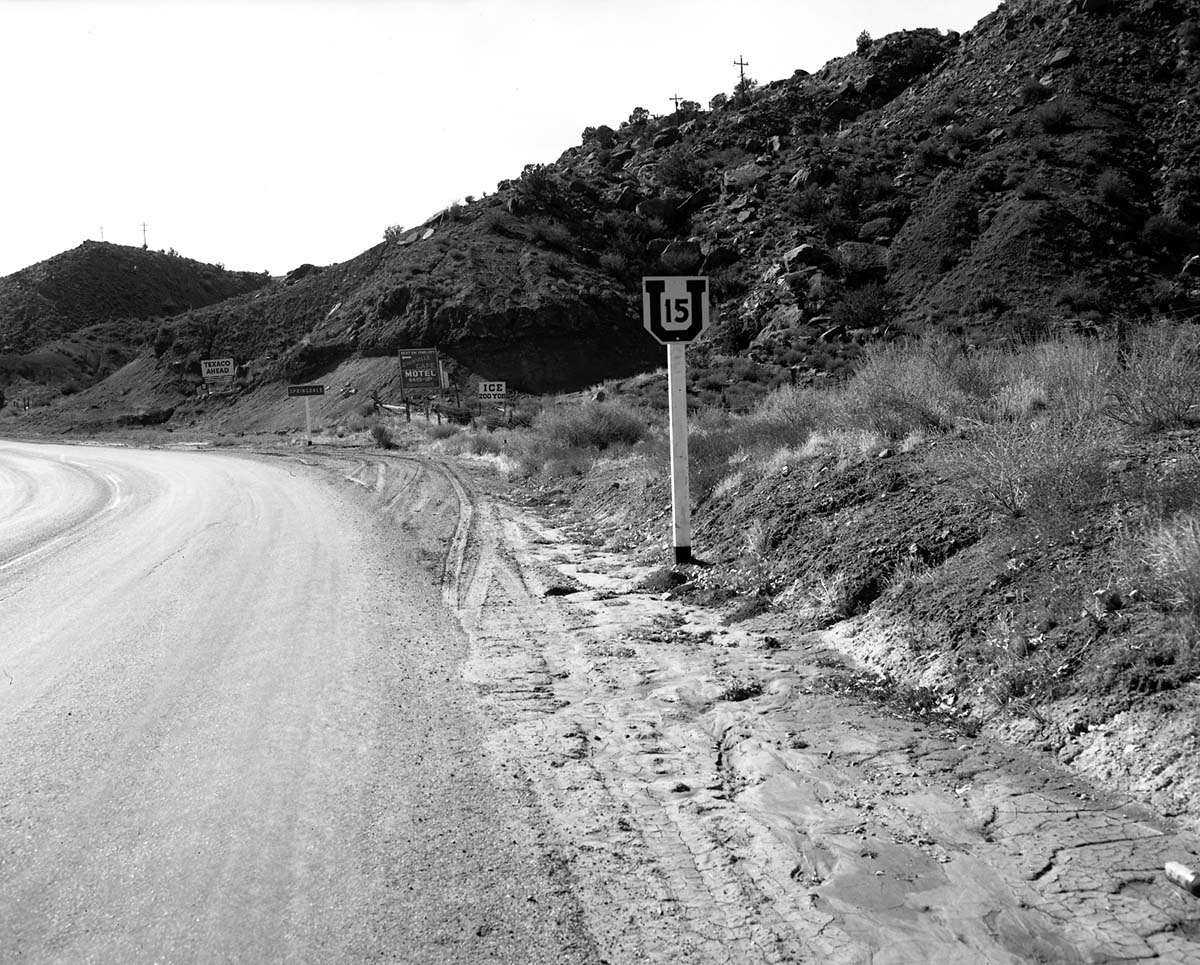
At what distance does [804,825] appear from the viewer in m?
4.48

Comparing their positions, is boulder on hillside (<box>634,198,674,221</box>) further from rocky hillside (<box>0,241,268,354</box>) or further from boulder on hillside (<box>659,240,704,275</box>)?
rocky hillside (<box>0,241,268,354</box>)

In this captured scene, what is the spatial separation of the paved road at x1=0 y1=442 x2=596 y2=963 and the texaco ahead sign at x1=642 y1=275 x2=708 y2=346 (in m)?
3.59

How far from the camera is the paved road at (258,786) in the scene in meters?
3.82

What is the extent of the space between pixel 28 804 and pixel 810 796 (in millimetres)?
3924

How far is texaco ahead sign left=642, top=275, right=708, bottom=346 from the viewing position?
10133 millimetres

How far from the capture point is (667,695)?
651 cm

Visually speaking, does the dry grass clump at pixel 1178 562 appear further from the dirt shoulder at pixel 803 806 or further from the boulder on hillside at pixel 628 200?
the boulder on hillside at pixel 628 200

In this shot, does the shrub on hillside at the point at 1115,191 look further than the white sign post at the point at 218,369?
No

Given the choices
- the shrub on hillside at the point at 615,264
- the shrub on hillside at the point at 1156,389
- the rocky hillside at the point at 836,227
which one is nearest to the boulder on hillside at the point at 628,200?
the rocky hillside at the point at 836,227

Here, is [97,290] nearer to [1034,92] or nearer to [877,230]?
[877,230]

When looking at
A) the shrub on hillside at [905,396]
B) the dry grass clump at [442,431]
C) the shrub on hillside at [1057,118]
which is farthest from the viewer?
the shrub on hillside at [1057,118]

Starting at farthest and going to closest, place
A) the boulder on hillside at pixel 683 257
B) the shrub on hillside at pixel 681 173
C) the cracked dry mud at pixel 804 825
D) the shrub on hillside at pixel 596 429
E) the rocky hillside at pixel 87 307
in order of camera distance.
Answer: the rocky hillside at pixel 87 307 → the shrub on hillside at pixel 681 173 → the boulder on hillside at pixel 683 257 → the shrub on hillside at pixel 596 429 → the cracked dry mud at pixel 804 825

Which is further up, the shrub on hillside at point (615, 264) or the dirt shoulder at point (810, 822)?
the shrub on hillside at point (615, 264)

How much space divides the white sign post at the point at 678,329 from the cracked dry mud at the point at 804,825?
2.99 meters
